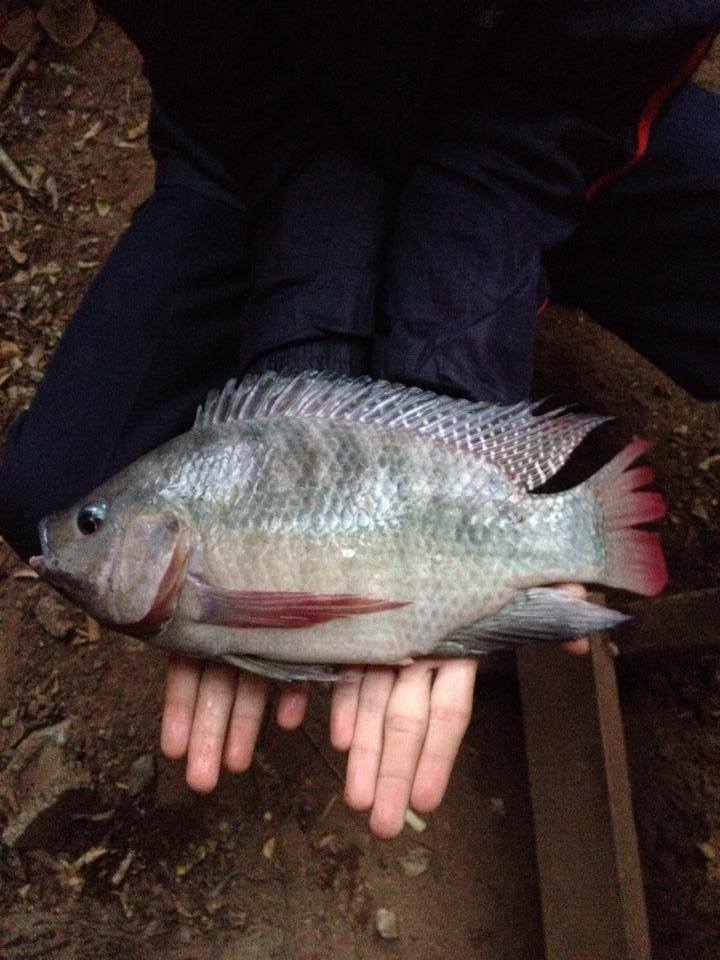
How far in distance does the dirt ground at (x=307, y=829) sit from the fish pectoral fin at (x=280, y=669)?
3.19ft

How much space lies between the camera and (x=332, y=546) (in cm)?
160

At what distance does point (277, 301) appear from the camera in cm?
185

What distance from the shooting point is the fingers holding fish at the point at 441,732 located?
1632mm

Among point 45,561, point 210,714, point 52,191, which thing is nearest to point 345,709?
point 210,714

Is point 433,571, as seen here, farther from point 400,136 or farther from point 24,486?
point 24,486

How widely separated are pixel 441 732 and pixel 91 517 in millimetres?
767

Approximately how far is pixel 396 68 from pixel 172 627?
116cm

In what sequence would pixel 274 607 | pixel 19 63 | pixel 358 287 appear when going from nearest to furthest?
1. pixel 274 607
2. pixel 358 287
3. pixel 19 63

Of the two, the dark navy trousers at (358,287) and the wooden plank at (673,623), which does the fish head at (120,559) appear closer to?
the dark navy trousers at (358,287)

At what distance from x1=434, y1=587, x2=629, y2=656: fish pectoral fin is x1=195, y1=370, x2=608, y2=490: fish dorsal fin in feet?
0.77

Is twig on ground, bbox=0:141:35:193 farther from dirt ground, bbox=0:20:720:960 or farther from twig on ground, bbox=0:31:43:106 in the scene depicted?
dirt ground, bbox=0:20:720:960

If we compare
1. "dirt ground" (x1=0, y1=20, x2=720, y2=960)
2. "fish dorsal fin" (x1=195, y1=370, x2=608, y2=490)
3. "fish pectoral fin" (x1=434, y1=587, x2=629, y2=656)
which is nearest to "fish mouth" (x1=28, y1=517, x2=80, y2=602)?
"fish dorsal fin" (x1=195, y1=370, x2=608, y2=490)

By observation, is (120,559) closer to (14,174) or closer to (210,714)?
(210,714)

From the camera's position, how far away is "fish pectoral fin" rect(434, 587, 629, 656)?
163 centimetres
